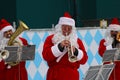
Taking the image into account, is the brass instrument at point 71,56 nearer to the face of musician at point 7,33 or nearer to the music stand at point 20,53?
the music stand at point 20,53

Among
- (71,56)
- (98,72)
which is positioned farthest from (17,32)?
(98,72)

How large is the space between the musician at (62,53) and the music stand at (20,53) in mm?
201

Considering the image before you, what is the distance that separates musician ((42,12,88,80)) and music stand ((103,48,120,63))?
0.37 meters

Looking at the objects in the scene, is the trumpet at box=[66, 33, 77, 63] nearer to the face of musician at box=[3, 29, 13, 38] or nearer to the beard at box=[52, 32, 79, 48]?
the beard at box=[52, 32, 79, 48]

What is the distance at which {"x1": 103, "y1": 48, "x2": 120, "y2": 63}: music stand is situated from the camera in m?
7.19

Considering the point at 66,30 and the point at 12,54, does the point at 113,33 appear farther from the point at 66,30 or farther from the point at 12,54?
the point at 12,54

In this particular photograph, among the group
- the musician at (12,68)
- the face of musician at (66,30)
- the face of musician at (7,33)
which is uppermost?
the face of musician at (66,30)

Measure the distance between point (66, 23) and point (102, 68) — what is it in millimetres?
1284

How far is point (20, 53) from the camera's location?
6.95 m

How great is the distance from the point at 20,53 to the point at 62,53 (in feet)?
2.02

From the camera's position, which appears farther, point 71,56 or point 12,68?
point 12,68

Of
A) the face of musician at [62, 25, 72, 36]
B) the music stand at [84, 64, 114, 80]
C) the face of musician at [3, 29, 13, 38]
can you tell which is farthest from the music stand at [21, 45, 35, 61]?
the music stand at [84, 64, 114, 80]

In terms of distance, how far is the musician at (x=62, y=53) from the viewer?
688 centimetres

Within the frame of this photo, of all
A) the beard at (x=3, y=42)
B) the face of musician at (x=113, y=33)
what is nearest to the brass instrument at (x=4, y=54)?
the beard at (x=3, y=42)
